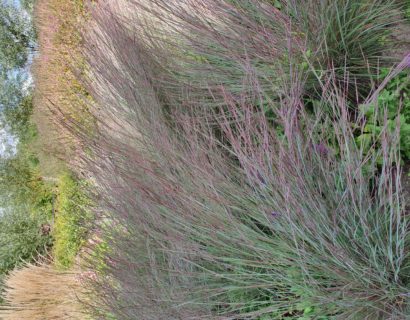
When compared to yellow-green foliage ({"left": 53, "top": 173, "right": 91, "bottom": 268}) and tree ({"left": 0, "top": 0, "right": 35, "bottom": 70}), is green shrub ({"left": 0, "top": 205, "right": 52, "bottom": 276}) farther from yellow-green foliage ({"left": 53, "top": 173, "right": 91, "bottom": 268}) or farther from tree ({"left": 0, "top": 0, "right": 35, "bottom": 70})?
tree ({"left": 0, "top": 0, "right": 35, "bottom": 70})

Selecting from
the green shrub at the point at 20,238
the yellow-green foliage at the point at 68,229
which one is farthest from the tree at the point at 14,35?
the yellow-green foliage at the point at 68,229

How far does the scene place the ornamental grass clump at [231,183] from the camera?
4.34ft

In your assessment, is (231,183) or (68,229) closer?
(231,183)

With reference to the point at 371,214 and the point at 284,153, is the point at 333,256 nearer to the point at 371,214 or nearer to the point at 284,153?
the point at 371,214

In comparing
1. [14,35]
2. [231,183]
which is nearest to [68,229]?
[231,183]

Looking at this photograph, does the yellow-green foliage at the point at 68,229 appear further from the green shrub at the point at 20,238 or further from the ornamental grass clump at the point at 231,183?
the ornamental grass clump at the point at 231,183

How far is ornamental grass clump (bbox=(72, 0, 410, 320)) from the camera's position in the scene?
1.32 m

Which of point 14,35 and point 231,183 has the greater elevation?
point 14,35

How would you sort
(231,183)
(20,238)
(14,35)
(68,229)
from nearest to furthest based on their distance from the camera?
1. (231,183)
2. (68,229)
3. (20,238)
4. (14,35)

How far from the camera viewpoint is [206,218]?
152 centimetres

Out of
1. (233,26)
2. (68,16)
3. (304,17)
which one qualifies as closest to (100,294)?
(233,26)

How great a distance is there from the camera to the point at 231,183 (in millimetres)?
1554

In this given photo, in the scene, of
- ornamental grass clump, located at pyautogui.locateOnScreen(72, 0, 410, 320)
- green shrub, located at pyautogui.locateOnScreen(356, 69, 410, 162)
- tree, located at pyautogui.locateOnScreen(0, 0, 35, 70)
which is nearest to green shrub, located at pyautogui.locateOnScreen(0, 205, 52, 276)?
tree, located at pyautogui.locateOnScreen(0, 0, 35, 70)

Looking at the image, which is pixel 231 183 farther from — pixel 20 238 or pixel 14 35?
pixel 14 35
